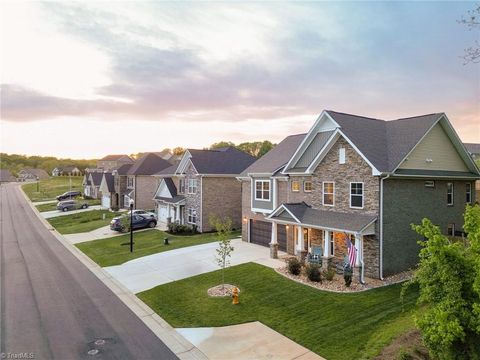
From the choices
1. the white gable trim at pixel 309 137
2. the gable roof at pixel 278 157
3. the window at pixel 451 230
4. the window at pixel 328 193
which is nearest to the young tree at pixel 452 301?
the window at pixel 328 193

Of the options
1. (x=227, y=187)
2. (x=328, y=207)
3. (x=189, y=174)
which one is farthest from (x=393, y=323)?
(x=189, y=174)

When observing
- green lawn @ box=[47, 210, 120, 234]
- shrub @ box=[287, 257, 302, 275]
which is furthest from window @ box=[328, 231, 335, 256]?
Result: green lawn @ box=[47, 210, 120, 234]

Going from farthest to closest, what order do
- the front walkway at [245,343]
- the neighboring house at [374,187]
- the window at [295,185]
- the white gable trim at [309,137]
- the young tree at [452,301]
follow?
the window at [295,185] → the white gable trim at [309,137] → the neighboring house at [374,187] → the front walkway at [245,343] → the young tree at [452,301]

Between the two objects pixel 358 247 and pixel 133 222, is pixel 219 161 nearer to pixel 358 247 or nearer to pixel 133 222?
pixel 133 222

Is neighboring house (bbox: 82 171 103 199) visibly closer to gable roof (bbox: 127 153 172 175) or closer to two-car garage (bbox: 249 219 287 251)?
gable roof (bbox: 127 153 172 175)

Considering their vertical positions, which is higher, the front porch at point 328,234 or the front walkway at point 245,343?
the front porch at point 328,234

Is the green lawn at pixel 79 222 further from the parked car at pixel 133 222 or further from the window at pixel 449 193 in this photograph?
the window at pixel 449 193

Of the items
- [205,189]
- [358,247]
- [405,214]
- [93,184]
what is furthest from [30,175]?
[405,214]
